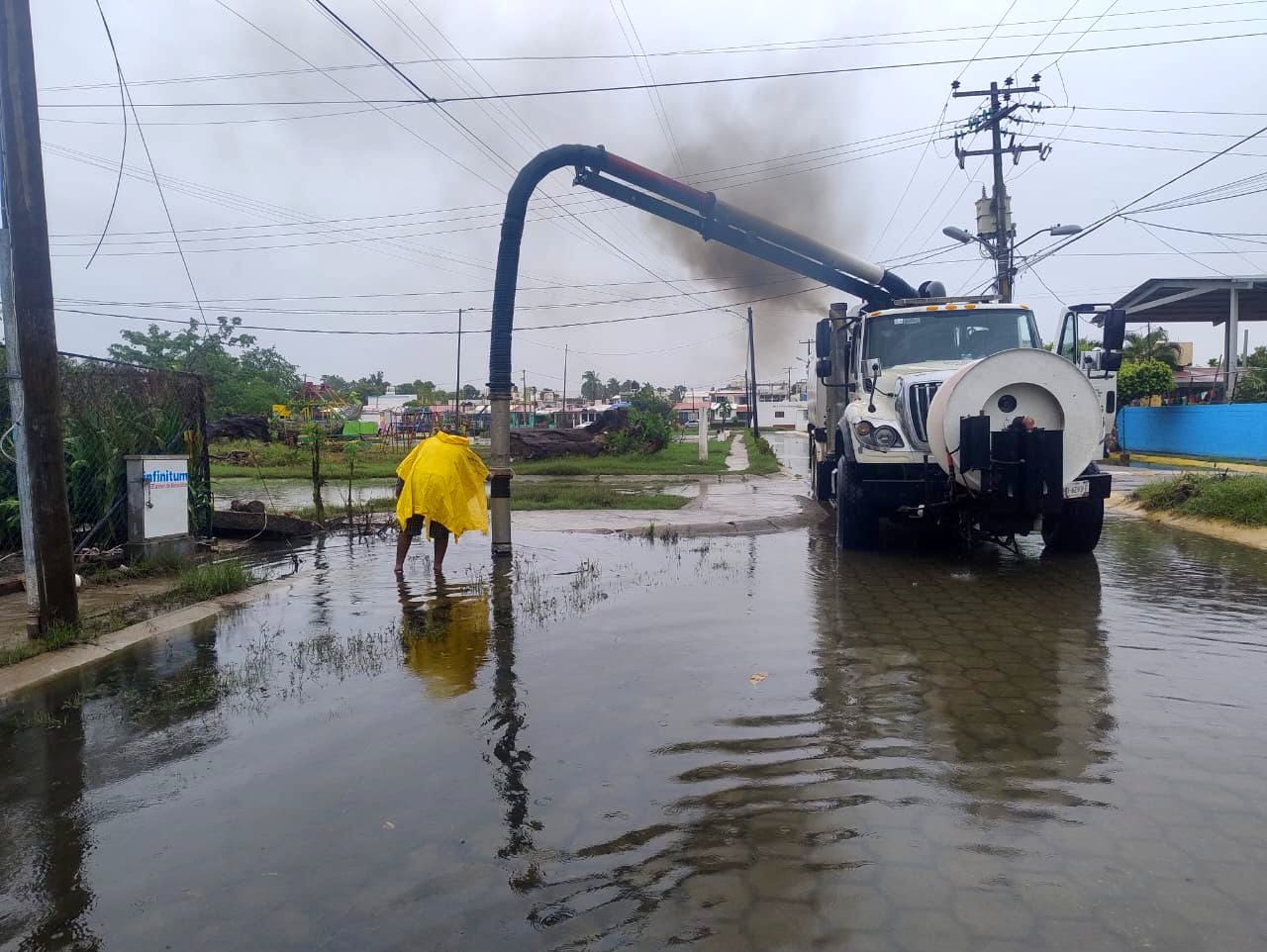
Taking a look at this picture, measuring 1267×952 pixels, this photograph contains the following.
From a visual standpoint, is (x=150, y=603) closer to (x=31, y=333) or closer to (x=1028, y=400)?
(x=31, y=333)

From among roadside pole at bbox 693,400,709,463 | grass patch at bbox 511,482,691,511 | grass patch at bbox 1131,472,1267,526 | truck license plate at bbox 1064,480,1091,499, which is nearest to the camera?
truck license plate at bbox 1064,480,1091,499

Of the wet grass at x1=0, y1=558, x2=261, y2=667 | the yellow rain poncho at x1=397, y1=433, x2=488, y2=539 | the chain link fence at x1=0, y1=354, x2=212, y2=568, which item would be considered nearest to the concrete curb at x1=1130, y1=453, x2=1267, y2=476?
the yellow rain poncho at x1=397, y1=433, x2=488, y2=539

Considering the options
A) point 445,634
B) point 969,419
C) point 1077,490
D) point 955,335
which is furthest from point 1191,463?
point 445,634

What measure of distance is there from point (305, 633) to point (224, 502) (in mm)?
10311

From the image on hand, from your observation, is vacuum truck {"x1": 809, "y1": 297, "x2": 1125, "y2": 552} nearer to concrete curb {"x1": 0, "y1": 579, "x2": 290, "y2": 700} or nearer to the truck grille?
the truck grille

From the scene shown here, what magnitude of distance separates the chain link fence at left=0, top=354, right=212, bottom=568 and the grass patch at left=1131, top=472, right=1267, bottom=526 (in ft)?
41.8

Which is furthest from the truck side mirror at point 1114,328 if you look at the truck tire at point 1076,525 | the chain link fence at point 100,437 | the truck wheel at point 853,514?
the chain link fence at point 100,437

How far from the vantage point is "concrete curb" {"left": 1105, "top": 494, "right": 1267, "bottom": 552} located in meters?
10.5

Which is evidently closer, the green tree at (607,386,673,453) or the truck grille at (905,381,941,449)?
the truck grille at (905,381,941,449)

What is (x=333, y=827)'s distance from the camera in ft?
11.4

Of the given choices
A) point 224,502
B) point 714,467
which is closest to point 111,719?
point 224,502

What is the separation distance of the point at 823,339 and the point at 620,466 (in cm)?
1449

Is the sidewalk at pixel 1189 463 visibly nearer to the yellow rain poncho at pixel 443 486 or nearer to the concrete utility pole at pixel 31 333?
the yellow rain poncho at pixel 443 486

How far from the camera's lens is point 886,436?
9180 millimetres
